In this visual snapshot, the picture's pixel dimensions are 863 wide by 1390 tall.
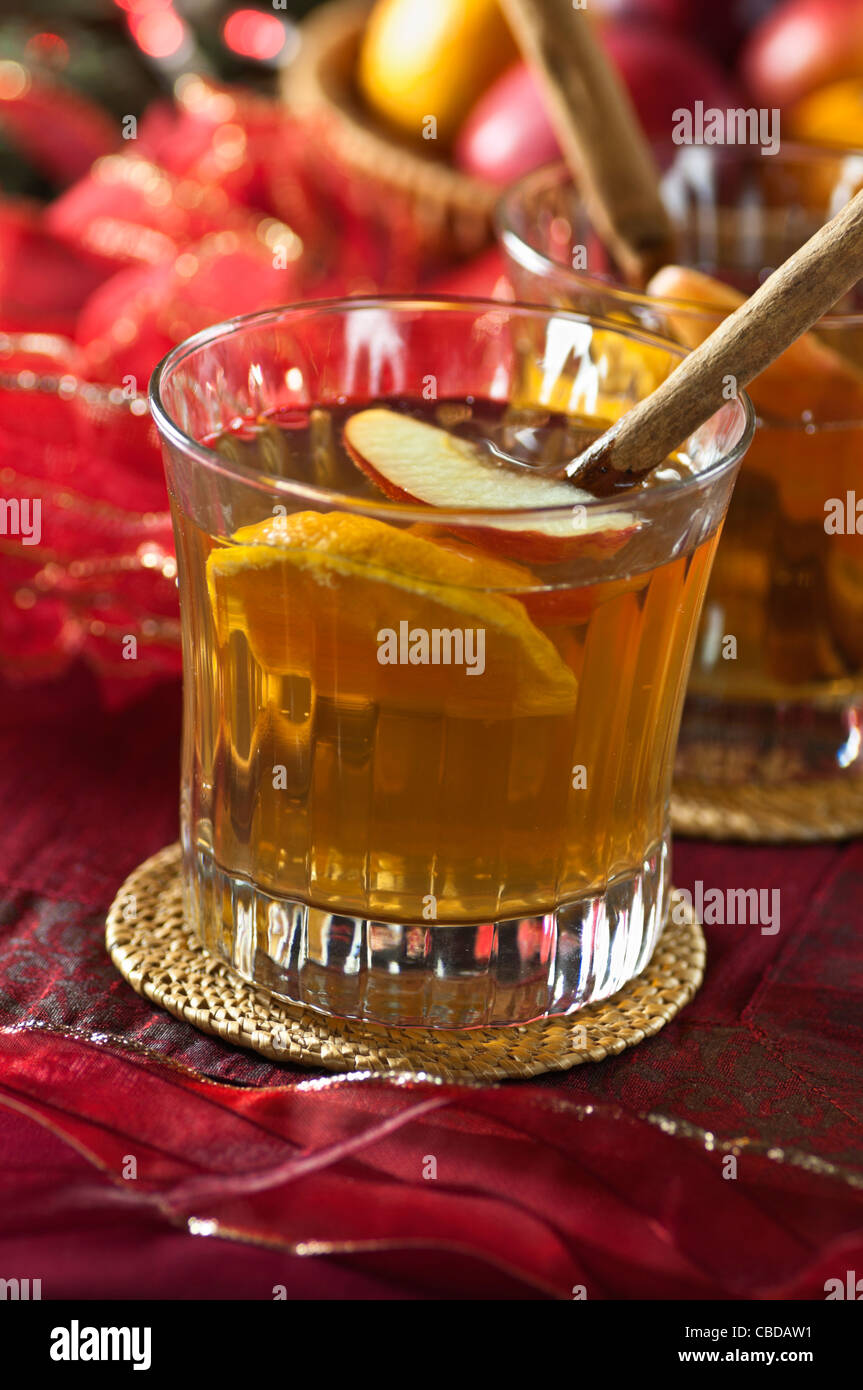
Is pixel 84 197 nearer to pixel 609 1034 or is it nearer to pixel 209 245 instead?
pixel 209 245

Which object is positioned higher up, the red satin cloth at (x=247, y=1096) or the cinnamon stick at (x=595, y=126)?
the cinnamon stick at (x=595, y=126)

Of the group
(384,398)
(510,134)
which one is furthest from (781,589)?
(510,134)

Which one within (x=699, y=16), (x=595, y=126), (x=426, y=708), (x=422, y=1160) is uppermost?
(x=699, y=16)

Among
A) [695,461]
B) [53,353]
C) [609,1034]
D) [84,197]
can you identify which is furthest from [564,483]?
[84,197]

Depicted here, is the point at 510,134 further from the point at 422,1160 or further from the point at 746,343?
the point at 422,1160

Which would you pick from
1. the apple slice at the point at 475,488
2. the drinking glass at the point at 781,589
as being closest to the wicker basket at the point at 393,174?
the drinking glass at the point at 781,589

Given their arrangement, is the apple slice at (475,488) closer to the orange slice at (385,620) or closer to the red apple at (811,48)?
the orange slice at (385,620)

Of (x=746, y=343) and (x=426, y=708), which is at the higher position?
(x=746, y=343)
